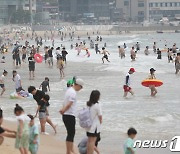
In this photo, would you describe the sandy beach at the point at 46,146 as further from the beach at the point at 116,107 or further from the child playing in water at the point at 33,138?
the child playing in water at the point at 33,138

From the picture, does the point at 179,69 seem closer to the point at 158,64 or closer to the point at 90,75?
the point at 90,75

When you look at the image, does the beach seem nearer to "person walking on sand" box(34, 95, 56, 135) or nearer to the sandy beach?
the sandy beach

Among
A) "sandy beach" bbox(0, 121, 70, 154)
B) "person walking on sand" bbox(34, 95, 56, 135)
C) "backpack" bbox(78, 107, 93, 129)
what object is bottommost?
"sandy beach" bbox(0, 121, 70, 154)

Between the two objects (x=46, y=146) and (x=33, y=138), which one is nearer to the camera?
(x=33, y=138)

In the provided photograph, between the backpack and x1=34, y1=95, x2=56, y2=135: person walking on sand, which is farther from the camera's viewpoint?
x1=34, y1=95, x2=56, y2=135: person walking on sand

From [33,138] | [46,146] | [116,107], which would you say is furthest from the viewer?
[116,107]

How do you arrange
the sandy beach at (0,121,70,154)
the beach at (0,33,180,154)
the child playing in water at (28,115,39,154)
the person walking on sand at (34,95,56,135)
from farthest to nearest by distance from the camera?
the beach at (0,33,180,154)
the person walking on sand at (34,95,56,135)
the sandy beach at (0,121,70,154)
the child playing in water at (28,115,39,154)

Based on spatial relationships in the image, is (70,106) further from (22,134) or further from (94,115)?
(22,134)

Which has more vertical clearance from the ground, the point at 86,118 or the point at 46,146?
the point at 86,118

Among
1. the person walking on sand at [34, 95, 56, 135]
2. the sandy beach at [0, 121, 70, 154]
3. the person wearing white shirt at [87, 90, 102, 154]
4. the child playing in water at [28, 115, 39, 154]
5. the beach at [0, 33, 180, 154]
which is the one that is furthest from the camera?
the beach at [0, 33, 180, 154]

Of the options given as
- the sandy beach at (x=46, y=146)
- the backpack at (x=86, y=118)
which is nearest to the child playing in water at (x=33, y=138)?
the backpack at (x=86, y=118)

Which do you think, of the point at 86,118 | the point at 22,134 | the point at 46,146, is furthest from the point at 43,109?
the point at 86,118

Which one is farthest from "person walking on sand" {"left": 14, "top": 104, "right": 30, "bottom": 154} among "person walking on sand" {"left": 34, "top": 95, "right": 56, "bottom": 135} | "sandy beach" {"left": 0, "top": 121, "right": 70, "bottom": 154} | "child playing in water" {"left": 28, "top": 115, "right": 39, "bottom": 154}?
"person walking on sand" {"left": 34, "top": 95, "right": 56, "bottom": 135}

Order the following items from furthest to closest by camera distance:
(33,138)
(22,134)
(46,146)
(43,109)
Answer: (43,109) → (46,146) → (33,138) → (22,134)
